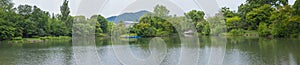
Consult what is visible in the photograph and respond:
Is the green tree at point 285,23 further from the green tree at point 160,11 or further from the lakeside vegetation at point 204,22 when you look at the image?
the green tree at point 160,11

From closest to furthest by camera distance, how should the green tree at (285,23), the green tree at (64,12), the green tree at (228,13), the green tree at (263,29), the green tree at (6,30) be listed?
the green tree at (285,23) → the green tree at (6,30) → the green tree at (263,29) → the green tree at (228,13) → the green tree at (64,12)

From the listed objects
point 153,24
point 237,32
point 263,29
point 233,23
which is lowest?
point 237,32

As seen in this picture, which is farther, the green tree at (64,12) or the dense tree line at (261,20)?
the green tree at (64,12)

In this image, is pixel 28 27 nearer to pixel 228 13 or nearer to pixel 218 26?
pixel 228 13

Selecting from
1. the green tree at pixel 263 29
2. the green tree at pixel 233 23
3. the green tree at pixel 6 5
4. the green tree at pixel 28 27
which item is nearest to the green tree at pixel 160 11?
the green tree at pixel 28 27

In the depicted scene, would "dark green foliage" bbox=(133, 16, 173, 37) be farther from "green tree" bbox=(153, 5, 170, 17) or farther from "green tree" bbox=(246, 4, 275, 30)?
"green tree" bbox=(246, 4, 275, 30)

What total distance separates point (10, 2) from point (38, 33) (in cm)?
350

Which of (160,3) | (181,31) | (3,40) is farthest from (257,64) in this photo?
(3,40)

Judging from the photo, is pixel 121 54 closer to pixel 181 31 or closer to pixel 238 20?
pixel 181 31

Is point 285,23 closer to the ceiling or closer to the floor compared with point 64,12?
closer to the floor

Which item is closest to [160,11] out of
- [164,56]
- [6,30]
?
[164,56]

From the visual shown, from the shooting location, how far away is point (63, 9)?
38.7m

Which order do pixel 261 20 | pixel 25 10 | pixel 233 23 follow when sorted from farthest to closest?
pixel 233 23
pixel 261 20
pixel 25 10

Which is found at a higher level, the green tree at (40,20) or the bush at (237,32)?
the green tree at (40,20)
